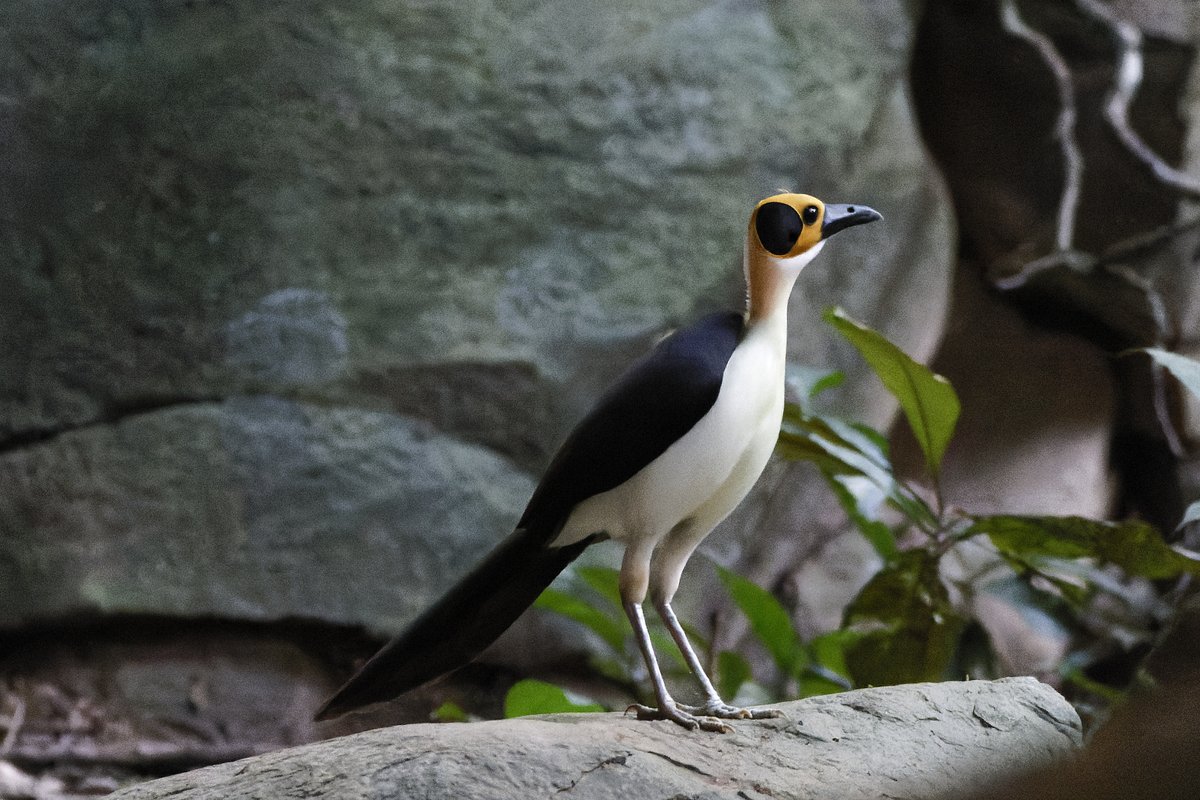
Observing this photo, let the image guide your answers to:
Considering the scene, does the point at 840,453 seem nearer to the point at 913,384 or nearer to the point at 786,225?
the point at 913,384

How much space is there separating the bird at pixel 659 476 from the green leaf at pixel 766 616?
629mm

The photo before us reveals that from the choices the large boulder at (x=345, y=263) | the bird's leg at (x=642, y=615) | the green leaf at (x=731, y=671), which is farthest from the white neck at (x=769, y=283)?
the large boulder at (x=345, y=263)

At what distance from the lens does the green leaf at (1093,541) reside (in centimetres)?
164

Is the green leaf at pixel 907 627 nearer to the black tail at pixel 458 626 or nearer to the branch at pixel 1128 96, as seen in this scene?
the black tail at pixel 458 626

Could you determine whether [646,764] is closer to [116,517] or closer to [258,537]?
[258,537]

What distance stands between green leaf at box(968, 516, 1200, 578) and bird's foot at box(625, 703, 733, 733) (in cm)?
71

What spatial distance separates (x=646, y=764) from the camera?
1.07m

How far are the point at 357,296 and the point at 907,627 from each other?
47.3 inches

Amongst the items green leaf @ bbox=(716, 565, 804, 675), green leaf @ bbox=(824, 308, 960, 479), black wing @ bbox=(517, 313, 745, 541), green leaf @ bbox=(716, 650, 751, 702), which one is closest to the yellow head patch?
black wing @ bbox=(517, 313, 745, 541)

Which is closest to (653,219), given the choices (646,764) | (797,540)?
(797,540)

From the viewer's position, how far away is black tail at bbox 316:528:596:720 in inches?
50.1

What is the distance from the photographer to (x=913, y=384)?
5.70 feet

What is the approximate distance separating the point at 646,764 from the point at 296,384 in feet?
4.45

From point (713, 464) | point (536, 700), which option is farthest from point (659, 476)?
point (536, 700)
